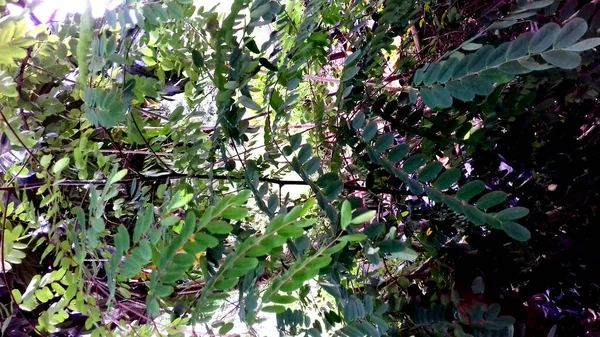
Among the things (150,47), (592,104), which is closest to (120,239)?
(150,47)

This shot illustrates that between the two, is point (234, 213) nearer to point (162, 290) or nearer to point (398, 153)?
A: point (162, 290)

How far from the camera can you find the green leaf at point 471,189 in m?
0.59

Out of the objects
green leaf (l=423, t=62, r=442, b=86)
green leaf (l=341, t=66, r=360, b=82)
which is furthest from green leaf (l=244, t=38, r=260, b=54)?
green leaf (l=423, t=62, r=442, b=86)

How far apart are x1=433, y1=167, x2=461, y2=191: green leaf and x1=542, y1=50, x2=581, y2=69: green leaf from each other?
190 millimetres

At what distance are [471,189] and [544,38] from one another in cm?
21

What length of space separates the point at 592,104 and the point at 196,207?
724mm

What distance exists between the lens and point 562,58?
1.59 feet

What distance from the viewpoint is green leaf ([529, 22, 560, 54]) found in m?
0.49

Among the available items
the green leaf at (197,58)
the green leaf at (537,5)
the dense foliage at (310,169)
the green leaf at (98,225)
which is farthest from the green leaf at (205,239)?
the green leaf at (537,5)

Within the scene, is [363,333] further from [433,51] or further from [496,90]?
[433,51]

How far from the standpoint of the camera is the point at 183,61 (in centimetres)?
88

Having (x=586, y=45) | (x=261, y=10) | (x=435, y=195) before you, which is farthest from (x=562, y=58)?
(x=261, y=10)

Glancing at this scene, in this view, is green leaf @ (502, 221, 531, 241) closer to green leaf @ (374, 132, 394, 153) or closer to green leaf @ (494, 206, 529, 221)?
green leaf @ (494, 206, 529, 221)

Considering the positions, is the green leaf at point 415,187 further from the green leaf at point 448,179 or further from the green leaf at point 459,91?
the green leaf at point 459,91
